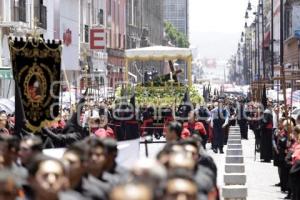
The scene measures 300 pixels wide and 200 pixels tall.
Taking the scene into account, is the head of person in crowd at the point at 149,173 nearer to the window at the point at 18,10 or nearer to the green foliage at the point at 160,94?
the green foliage at the point at 160,94

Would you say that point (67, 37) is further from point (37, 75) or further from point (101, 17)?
point (37, 75)

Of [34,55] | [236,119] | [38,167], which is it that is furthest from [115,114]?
[38,167]

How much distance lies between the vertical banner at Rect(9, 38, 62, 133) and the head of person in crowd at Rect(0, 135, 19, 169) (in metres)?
6.52

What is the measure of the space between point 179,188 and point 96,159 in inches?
104

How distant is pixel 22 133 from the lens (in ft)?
52.6

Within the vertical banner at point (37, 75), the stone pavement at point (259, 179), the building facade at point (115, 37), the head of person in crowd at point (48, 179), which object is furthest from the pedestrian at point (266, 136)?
the building facade at point (115, 37)

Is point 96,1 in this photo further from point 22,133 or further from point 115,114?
point 22,133

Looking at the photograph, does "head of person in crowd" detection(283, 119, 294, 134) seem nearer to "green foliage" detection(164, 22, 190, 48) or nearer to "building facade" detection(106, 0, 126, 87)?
"building facade" detection(106, 0, 126, 87)

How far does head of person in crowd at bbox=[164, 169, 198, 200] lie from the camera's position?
641 centimetres

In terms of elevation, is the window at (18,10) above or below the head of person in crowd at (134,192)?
above

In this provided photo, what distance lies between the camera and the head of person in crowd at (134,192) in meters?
6.04

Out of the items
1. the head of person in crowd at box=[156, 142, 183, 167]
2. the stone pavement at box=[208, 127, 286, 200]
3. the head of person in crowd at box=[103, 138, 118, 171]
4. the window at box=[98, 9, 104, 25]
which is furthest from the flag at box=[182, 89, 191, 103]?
the window at box=[98, 9, 104, 25]

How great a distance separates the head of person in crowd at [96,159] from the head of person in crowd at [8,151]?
2.50 ft

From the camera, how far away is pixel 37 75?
16391 millimetres
